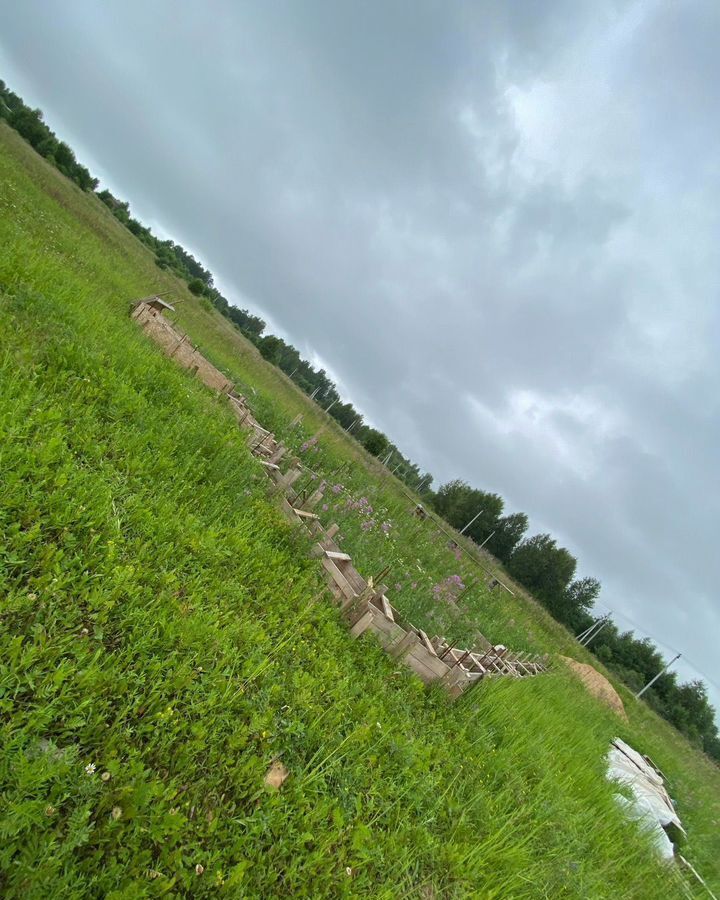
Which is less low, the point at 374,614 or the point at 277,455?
the point at 277,455

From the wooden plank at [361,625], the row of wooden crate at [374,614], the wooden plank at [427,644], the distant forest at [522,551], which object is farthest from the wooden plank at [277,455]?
the distant forest at [522,551]

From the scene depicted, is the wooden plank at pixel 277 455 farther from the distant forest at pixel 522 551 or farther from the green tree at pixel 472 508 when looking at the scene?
the green tree at pixel 472 508

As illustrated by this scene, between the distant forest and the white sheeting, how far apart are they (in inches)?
1171

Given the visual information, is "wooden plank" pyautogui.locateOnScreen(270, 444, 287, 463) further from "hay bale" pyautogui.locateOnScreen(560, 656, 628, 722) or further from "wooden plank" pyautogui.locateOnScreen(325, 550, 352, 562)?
"hay bale" pyautogui.locateOnScreen(560, 656, 628, 722)

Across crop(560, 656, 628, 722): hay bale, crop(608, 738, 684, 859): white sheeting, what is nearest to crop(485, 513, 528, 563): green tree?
crop(560, 656, 628, 722): hay bale

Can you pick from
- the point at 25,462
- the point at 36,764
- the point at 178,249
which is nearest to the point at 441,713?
the point at 36,764

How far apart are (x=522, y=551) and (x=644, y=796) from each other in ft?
162

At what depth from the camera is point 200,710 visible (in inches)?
103

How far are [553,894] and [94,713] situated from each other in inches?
145

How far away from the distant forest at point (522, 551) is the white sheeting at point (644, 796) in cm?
2974

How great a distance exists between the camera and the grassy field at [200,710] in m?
2.03

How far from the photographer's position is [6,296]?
509cm

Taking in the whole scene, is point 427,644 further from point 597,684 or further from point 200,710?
point 597,684

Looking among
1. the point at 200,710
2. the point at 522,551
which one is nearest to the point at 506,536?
the point at 522,551
